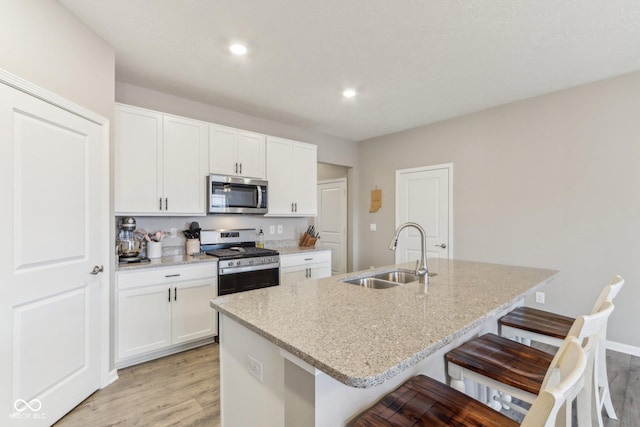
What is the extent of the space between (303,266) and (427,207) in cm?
203

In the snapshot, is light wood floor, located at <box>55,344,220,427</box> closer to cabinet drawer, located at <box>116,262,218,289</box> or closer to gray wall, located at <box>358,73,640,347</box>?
cabinet drawer, located at <box>116,262,218,289</box>

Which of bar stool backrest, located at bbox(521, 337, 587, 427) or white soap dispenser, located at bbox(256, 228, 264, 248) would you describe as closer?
bar stool backrest, located at bbox(521, 337, 587, 427)

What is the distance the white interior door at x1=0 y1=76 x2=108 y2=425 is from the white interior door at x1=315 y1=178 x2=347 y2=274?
11.8 feet

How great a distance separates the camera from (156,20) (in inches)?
80.2

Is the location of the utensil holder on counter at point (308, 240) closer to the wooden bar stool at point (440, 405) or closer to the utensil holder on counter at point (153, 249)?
the utensil holder on counter at point (153, 249)

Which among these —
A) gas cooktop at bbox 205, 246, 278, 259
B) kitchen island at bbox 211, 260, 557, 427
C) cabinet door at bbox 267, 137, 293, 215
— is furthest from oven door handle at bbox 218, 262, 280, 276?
kitchen island at bbox 211, 260, 557, 427

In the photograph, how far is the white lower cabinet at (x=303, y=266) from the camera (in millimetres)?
3525

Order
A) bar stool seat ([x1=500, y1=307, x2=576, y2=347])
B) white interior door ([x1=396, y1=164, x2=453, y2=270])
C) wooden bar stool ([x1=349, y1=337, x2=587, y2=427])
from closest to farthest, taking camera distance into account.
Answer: wooden bar stool ([x1=349, y1=337, x2=587, y2=427]) < bar stool seat ([x1=500, y1=307, x2=576, y2=347]) < white interior door ([x1=396, y1=164, x2=453, y2=270])

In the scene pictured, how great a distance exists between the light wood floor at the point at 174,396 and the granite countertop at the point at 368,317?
101 cm

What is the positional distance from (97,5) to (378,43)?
1921mm

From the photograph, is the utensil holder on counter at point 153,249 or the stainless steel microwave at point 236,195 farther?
the stainless steel microwave at point 236,195

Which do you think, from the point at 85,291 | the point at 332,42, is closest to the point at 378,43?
the point at 332,42

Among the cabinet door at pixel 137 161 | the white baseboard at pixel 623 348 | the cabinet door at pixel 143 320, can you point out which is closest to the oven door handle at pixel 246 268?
the cabinet door at pixel 143 320

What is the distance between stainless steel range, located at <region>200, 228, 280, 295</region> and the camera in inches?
117
